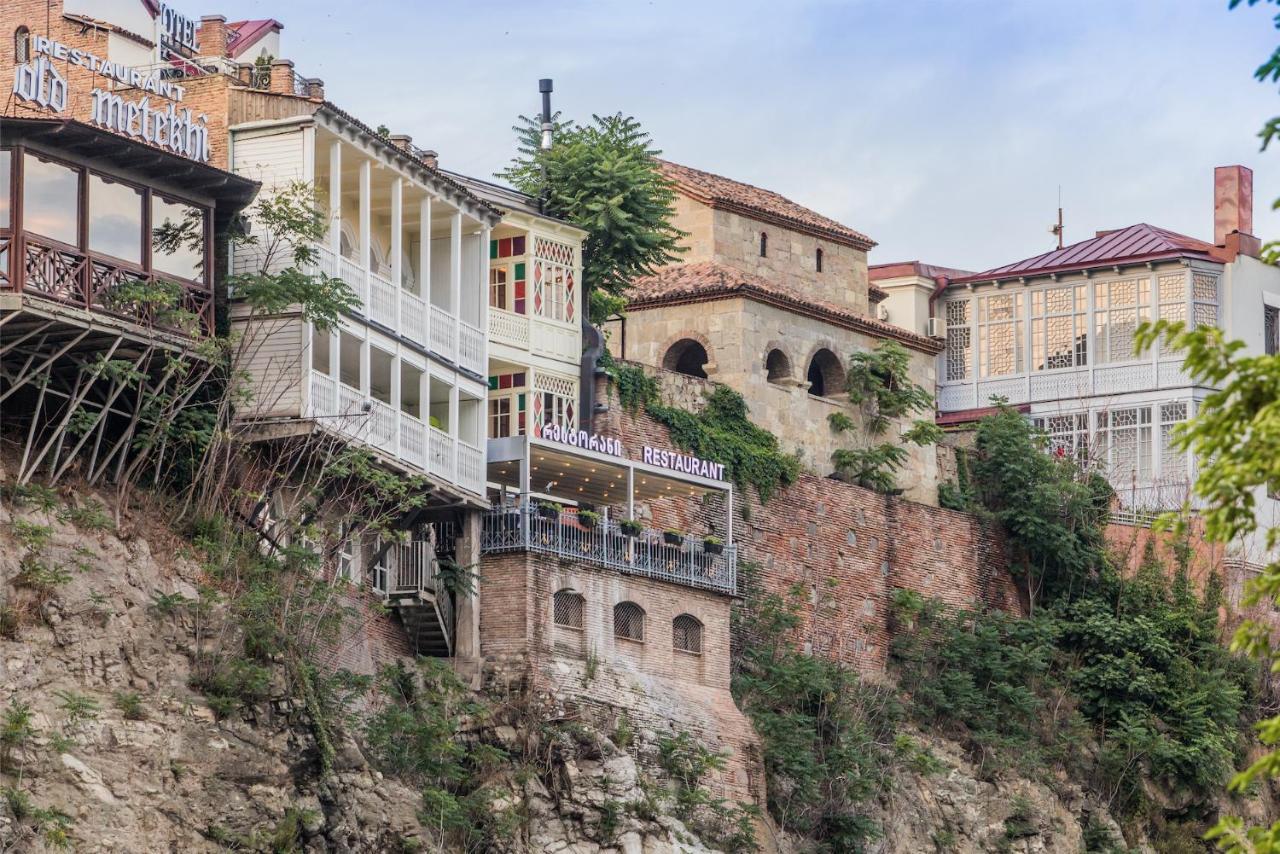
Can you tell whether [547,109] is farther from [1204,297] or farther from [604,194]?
[1204,297]

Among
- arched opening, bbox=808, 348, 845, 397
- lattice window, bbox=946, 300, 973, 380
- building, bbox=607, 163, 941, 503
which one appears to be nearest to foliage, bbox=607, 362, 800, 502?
building, bbox=607, 163, 941, 503

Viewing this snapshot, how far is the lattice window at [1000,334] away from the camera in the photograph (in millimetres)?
73312

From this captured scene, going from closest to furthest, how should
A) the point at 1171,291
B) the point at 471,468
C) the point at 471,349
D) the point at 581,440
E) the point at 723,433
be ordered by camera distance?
the point at 471,468
the point at 471,349
the point at 581,440
the point at 723,433
the point at 1171,291

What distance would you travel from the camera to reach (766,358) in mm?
62281

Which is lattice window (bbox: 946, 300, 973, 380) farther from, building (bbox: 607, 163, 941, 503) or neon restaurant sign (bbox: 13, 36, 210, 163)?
neon restaurant sign (bbox: 13, 36, 210, 163)

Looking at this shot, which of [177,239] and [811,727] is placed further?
Result: [811,727]

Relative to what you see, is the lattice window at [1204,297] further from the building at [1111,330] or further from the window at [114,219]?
the window at [114,219]

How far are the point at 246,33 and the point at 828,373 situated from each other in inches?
582

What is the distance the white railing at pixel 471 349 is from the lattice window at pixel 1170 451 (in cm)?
2410

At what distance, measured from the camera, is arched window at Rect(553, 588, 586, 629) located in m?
49.1

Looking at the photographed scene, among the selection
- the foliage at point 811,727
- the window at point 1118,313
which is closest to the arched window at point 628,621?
the foliage at point 811,727

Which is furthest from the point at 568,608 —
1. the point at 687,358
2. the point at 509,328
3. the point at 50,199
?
the point at 687,358

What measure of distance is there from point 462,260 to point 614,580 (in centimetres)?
633

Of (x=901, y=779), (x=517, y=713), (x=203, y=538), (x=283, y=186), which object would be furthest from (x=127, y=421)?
(x=901, y=779)
